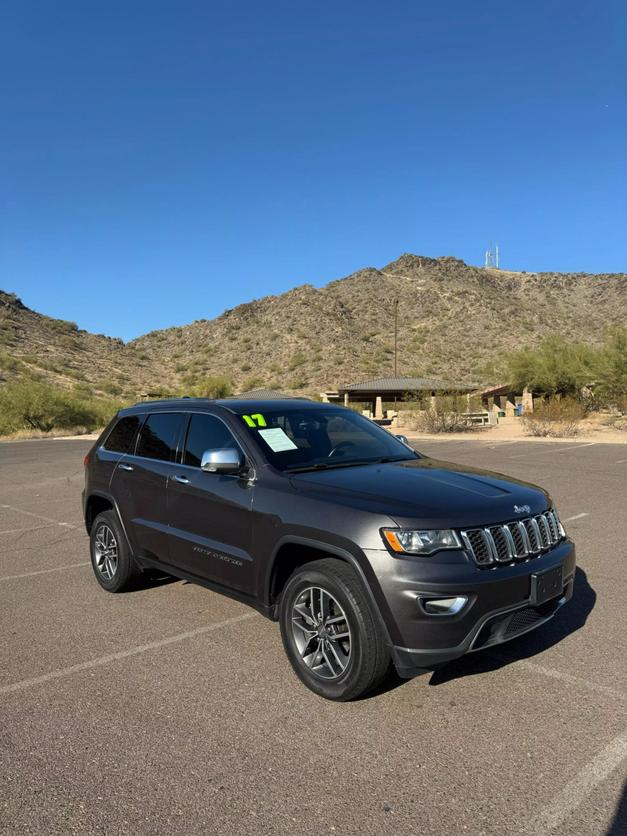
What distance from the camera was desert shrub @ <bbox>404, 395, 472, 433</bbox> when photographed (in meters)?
30.8

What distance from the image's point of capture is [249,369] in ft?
220

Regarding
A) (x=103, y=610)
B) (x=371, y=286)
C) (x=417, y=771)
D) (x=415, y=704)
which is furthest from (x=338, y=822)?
(x=371, y=286)

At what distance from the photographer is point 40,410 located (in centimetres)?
3638

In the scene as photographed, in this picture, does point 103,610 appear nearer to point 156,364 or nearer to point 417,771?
point 417,771

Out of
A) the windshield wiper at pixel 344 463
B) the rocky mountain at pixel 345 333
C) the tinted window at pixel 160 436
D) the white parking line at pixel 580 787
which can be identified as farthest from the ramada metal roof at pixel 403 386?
the white parking line at pixel 580 787

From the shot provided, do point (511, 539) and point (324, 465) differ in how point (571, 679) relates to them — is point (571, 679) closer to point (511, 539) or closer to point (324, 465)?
point (511, 539)

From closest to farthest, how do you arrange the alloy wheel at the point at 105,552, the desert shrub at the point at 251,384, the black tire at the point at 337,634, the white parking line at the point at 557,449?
the black tire at the point at 337,634, the alloy wheel at the point at 105,552, the white parking line at the point at 557,449, the desert shrub at the point at 251,384

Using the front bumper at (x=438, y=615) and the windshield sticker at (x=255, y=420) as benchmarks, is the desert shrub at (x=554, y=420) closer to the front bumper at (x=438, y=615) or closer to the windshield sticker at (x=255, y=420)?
the windshield sticker at (x=255, y=420)

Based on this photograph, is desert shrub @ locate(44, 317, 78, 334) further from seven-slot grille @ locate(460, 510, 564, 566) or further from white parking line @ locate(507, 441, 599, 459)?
seven-slot grille @ locate(460, 510, 564, 566)

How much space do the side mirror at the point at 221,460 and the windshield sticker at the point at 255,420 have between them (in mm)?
439

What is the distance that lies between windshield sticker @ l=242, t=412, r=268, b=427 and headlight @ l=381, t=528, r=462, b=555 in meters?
1.60

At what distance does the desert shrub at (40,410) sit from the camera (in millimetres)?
35500

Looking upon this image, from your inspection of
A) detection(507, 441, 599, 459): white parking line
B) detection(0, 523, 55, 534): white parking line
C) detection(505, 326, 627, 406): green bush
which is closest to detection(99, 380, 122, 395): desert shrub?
detection(505, 326, 627, 406): green bush

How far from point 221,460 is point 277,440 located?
0.58m
